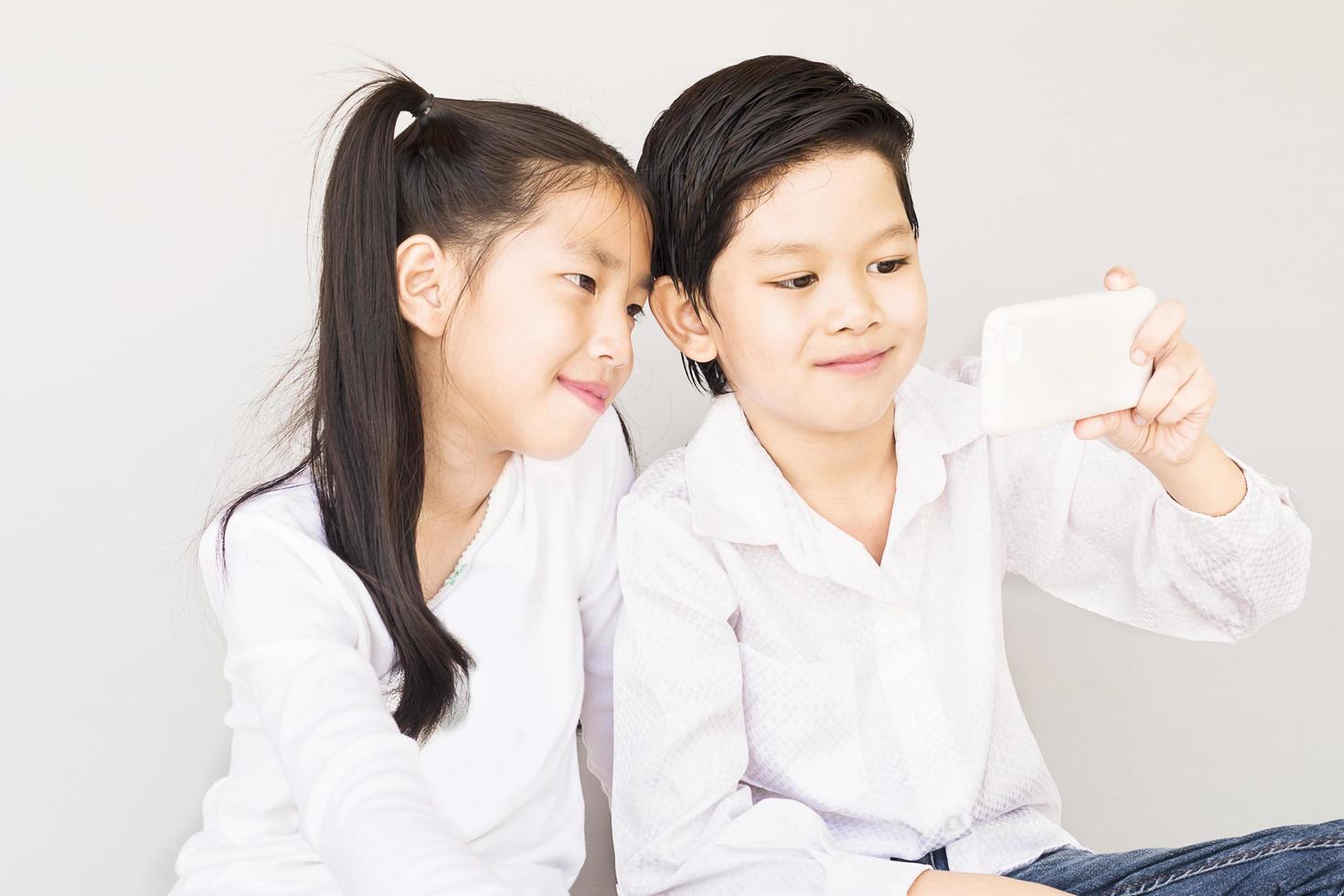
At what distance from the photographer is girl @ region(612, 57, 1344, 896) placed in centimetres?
95

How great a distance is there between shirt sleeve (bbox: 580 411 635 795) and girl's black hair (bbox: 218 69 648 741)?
6.5 inches

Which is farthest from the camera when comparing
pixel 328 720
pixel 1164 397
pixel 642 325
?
pixel 642 325

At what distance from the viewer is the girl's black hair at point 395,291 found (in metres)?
0.99

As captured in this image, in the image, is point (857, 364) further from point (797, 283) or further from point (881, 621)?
point (881, 621)

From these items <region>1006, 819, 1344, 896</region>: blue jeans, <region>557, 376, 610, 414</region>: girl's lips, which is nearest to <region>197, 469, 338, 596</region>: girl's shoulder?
<region>557, 376, 610, 414</region>: girl's lips

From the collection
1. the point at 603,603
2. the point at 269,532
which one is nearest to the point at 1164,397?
the point at 603,603

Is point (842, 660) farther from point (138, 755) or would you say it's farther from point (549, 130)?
point (138, 755)

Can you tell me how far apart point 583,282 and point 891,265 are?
24 cm

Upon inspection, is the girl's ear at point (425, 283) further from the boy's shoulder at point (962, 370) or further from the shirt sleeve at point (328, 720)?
the boy's shoulder at point (962, 370)

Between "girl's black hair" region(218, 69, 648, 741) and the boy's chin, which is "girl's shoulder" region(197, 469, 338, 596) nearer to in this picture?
"girl's black hair" region(218, 69, 648, 741)

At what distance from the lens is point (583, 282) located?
1004 mm

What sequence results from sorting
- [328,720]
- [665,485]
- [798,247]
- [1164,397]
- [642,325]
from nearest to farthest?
1. [328,720]
2. [1164,397]
3. [798,247]
4. [665,485]
5. [642,325]

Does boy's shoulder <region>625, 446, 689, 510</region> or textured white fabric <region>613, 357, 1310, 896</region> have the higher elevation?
boy's shoulder <region>625, 446, 689, 510</region>

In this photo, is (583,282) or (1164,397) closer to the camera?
(1164,397)
